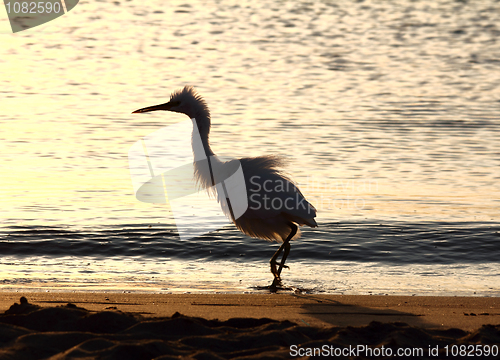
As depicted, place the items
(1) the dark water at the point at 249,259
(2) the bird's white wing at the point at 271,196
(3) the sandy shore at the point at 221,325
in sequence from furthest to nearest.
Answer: (2) the bird's white wing at the point at 271,196 < (1) the dark water at the point at 249,259 < (3) the sandy shore at the point at 221,325

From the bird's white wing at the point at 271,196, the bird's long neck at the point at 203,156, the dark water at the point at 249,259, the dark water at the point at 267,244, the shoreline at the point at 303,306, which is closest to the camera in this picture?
the shoreline at the point at 303,306

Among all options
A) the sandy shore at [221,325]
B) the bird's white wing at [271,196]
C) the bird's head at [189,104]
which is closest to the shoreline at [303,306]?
the sandy shore at [221,325]

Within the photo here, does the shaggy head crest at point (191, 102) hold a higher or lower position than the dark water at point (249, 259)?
higher

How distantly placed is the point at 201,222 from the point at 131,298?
168 inches

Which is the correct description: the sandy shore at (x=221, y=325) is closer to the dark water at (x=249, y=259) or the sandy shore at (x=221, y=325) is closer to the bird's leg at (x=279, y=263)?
the dark water at (x=249, y=259)

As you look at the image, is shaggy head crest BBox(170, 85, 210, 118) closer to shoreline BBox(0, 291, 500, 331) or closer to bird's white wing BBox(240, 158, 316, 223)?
bird's white wing BBox(240, 158, 316, 223)

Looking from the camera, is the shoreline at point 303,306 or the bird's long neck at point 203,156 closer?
the shoreline at point 303,306

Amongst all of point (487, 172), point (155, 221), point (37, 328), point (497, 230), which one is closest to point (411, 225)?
point (497, 230)

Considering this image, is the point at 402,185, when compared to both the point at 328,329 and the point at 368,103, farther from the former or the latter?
the point at 328,329

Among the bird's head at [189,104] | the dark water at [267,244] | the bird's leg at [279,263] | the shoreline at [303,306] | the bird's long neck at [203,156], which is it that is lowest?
the dark water at [267,244]

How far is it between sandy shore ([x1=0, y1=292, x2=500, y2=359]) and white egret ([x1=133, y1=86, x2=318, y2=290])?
55.8 inches

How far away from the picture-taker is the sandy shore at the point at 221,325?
3367mm

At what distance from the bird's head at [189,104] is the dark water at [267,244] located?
79.5 inches

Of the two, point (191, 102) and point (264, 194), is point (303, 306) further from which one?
point (191, 102)
